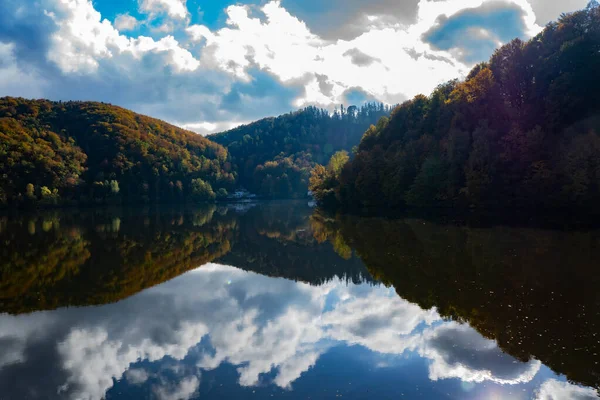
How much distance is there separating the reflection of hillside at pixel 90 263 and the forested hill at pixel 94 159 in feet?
222

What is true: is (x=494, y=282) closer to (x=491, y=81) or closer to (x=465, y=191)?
(x=465, y=191)

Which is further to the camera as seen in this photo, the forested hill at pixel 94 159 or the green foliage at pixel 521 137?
the forested hill at pixel 94 159

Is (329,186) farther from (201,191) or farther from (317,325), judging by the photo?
(201,191)

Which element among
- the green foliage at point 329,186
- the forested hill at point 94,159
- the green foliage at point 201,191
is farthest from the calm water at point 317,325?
the green foliage at point 201,191

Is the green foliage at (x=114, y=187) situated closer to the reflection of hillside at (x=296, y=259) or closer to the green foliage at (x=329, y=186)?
the green foliage at (x=329, y=186)

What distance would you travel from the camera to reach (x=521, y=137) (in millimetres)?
43594

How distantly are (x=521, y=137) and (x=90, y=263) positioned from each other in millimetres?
42153

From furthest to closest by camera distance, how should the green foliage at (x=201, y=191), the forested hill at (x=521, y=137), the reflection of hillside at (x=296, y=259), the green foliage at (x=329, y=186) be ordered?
1. the green foliage at (x=201, y=191)
2. the green foliage at (x=329, y=186)
3. the forested hill at (x=521, y=137)
4. the reflection of hillside at (x=296, y=259)

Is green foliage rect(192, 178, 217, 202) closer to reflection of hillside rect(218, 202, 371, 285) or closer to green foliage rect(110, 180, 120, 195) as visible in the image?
green foliage rect(110, 180, 120, 195)

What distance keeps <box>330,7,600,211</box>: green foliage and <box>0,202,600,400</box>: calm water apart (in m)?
15.4

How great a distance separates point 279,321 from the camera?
46.4 feet

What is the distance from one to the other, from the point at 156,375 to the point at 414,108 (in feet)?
236

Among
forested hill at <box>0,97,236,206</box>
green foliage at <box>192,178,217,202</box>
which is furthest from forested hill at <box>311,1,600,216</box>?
green foliage at <box>192,178,217,202</box>

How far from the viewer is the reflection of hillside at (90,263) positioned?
17.7m
